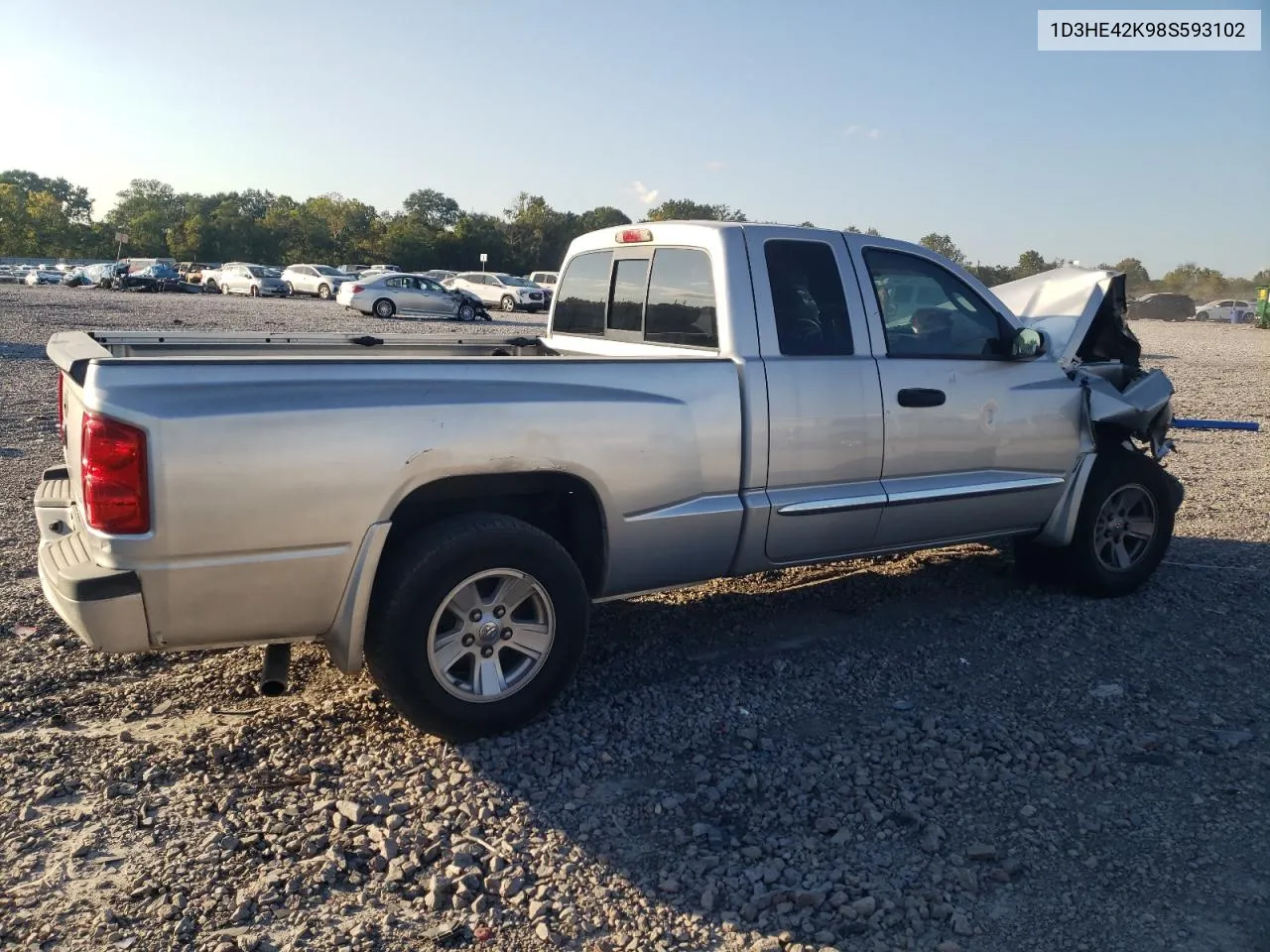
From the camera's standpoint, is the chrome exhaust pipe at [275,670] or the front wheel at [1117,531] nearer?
the chrome exhaust pipe at [275,670]

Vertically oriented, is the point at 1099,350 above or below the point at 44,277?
below

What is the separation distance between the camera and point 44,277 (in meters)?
58.0

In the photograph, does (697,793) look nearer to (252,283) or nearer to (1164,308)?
(252,283)

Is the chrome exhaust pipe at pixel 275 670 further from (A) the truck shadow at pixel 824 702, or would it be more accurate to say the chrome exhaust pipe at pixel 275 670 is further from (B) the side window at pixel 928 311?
(B) the side window at pixel 928 311

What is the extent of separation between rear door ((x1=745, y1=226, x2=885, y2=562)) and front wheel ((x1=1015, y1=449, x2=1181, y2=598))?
61.6 inches

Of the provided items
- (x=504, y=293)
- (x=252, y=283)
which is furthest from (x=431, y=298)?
(x=252, y=283)

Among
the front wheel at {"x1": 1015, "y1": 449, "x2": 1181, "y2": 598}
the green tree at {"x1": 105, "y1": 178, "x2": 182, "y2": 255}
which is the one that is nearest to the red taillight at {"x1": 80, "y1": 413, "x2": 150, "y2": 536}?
the front wheel at {"x1": 1015, "y1": 449, "x2": 1181, "y2": 598}

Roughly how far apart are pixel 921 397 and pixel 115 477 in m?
3.58

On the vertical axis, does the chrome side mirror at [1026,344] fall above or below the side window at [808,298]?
below

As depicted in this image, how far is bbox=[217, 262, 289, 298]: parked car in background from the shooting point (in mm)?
46219

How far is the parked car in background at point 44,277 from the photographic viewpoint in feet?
181

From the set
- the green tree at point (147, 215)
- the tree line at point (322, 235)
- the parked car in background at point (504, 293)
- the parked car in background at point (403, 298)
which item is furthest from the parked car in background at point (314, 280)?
the green tree at point (147, 215)

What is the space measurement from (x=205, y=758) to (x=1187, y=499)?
26.0ft

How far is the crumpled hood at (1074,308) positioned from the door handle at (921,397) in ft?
3.41
